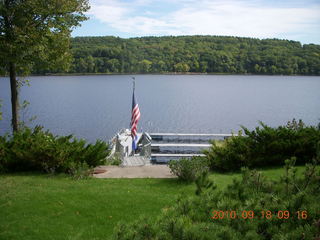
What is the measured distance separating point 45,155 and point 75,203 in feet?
10.4

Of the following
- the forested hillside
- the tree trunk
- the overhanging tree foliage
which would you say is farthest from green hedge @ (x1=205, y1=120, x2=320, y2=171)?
the forested hillside

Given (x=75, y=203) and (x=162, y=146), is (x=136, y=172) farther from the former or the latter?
(x=162, y=146)

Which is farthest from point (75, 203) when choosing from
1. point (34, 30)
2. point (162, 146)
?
point (162, 146)

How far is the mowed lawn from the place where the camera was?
5.45 m

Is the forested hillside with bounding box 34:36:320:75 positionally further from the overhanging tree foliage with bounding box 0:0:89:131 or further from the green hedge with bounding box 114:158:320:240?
the green hedge with bounding box 114:158:320:240

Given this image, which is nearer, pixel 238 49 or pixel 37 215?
pixel 37 215

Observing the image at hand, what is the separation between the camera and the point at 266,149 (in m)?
9.77

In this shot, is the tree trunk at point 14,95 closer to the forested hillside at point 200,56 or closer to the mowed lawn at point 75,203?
the mowed lawn at point 75,203

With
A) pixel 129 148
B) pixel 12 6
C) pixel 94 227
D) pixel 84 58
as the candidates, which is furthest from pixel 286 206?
pixel 84 58

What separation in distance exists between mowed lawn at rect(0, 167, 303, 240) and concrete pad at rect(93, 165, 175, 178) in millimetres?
573

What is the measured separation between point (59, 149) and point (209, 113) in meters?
40.9

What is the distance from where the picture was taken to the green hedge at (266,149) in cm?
963

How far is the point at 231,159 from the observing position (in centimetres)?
983

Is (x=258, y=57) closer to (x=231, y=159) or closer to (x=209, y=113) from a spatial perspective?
(x=209, y=113)
